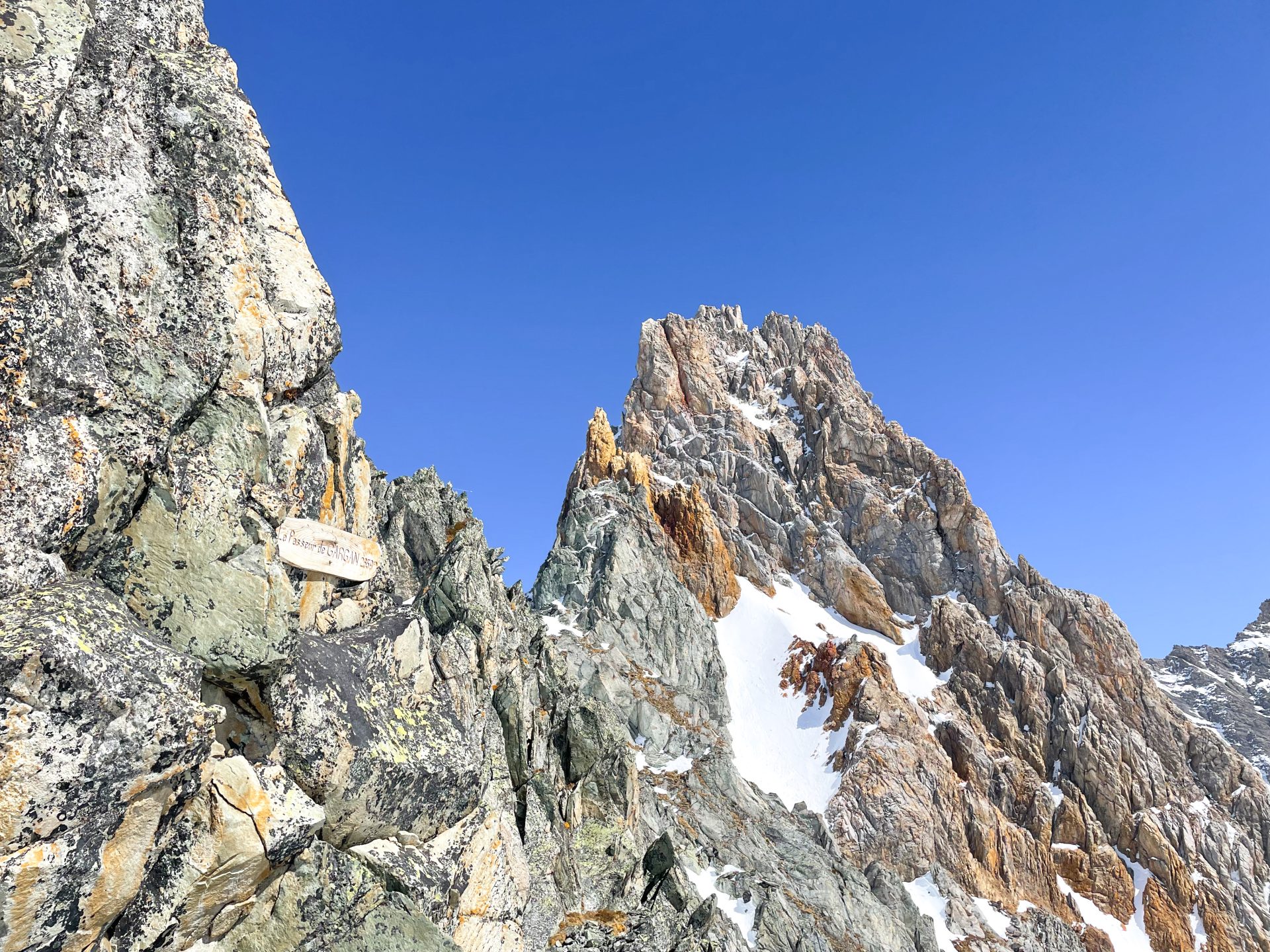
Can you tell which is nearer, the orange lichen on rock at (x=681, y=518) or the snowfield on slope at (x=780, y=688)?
the snowfield on slope at (x=780, y=688)

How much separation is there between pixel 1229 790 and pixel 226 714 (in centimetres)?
12902

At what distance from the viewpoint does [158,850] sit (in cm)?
898

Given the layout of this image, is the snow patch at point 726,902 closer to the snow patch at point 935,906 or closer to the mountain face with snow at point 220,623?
the mountain face with snow at point 220,623

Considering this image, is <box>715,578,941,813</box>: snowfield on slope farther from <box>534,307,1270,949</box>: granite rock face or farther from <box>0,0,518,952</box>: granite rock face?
<box>0,0,518,952</box>: granite rock face

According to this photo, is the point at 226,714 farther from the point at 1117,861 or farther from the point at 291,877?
the point at 1117,861

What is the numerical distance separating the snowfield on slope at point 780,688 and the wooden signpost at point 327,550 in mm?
88507

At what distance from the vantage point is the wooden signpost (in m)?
12.1

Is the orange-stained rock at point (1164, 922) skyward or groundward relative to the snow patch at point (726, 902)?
skyward

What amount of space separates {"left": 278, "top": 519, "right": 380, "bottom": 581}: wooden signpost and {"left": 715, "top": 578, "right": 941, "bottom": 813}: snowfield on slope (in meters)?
88.5

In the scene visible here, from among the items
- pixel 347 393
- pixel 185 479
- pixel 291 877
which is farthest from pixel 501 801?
pixel 185 479

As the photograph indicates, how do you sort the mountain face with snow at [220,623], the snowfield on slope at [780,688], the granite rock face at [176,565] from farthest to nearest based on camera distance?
the snowfield on slope at [780,688], the mountain face with snow at [220,623], the granite rock face at [176,565]

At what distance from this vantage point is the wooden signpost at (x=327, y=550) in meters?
12.1

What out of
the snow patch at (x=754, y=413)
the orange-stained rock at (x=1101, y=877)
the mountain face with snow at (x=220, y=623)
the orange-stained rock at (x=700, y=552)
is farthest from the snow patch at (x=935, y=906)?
the snow patch at (x=754, y=413)

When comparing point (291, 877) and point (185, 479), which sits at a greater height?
A: point (185, 479)
